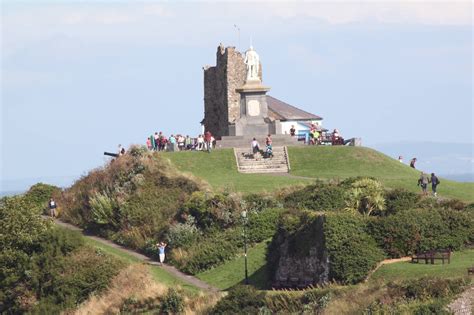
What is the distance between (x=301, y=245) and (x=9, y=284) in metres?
13.2

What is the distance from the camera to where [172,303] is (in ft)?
153

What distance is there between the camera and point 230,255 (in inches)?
2101

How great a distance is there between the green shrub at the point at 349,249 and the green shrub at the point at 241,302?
2.66 meters

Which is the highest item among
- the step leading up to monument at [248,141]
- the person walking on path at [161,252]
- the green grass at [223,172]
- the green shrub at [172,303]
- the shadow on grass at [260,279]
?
the step leading up to monument at [248,141]

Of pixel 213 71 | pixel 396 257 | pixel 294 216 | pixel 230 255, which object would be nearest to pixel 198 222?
pixel 230 255

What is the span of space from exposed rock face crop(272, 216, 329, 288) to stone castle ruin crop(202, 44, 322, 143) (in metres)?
23.7

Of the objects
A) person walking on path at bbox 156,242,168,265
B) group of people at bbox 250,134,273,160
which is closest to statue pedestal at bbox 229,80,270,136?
group of people at bbox 250,134,273,160

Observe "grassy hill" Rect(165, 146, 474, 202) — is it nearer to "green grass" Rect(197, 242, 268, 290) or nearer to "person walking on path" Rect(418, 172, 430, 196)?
"person walking on path" Rect(418, 172, 430, 196)

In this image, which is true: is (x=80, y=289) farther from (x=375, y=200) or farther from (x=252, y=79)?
(x=252, y=79)

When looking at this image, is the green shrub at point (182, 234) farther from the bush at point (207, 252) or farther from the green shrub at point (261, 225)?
the green shrub at point (261, 225)

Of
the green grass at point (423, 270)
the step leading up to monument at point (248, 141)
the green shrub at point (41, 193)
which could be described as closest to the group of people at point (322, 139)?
the step leading up to monument at point (248, 141)

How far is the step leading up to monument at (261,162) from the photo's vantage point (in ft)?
220

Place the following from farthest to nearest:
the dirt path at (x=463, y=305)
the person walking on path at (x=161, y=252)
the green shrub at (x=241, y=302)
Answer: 1. the person walking on path at (x=161, y=252)
2. the green shrub at (x=241, y=302)
3. the dirt path at (x=463, y=305)

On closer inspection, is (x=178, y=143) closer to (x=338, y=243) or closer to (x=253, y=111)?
(x=253, y=111)
